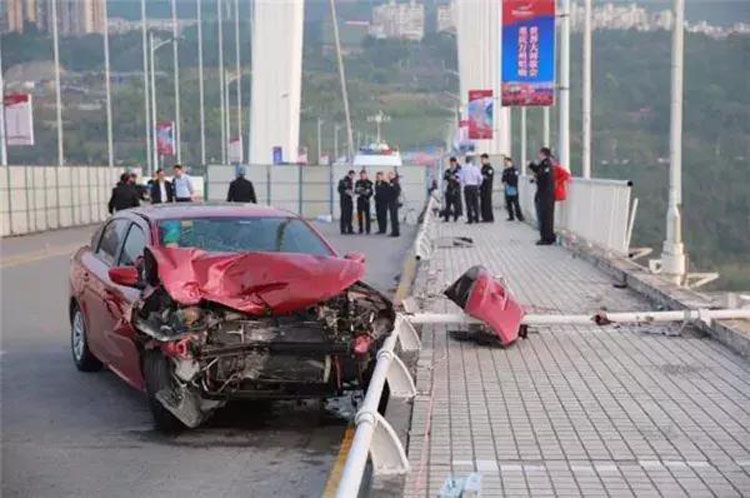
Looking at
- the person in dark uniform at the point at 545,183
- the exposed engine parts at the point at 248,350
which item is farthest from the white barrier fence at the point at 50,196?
the exposed engine parts at the point at 248,350

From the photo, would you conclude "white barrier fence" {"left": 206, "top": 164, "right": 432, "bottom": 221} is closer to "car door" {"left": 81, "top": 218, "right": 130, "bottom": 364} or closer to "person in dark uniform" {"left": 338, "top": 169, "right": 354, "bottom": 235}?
"person in dark uniform" {"left": 338, "top": 169, "right": 354, "bottom": 235}

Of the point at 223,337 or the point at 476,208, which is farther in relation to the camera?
the point at 476,208

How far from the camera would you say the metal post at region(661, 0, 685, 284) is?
17031 millimetres

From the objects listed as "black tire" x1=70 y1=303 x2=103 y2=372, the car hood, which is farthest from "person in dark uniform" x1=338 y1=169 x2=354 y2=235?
the car hood

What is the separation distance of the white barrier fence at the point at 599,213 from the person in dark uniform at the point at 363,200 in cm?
718

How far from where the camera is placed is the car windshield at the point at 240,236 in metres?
9.36

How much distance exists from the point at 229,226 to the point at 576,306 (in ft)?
17.4

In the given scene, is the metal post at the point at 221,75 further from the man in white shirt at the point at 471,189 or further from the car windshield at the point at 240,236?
the car windshield at the point at 240,236

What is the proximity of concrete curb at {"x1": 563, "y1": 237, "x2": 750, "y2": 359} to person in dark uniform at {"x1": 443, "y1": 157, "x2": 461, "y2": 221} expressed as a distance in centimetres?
1418

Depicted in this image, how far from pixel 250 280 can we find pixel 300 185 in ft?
121

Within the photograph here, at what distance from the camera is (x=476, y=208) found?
116 ft

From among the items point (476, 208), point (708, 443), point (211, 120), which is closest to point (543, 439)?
point (708, 443)

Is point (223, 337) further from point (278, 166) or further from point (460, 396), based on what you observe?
point (278, 166)

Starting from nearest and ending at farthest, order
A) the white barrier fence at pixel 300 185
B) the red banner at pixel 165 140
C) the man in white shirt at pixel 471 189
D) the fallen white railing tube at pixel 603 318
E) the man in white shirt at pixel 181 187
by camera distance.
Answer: the fallen white railing tube at pixel 603 318
the man in white shirt at pixel 181 187
the man in white shirt at pixel 471 189
the white barrier fence at pixel 300 185
the red banner at pixel 165 140
